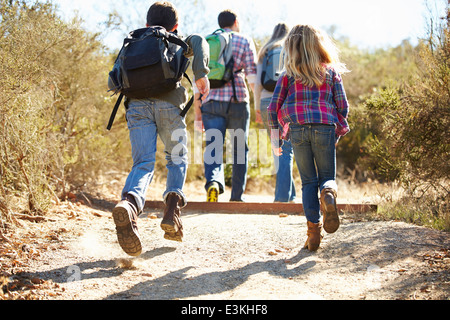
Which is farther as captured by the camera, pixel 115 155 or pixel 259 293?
pixel 115 155

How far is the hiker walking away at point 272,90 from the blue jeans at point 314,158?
6.90 feet

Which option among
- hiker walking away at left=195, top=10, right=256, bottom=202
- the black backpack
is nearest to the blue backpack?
hiker walking away at left=195, top=10, right=256, bottom=202

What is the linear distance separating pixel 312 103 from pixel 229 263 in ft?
4.41

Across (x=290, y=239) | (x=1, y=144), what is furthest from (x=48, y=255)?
(x=290, y=239)

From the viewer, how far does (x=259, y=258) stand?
151 inches

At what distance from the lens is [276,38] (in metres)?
6.18

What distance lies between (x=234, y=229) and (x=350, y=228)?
1.03 metres

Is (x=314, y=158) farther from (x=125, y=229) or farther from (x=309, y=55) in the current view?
(x=125, y=229)

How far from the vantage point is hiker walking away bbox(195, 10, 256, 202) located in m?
6.04

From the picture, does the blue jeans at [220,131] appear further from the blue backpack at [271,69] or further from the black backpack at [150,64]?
the black backpack at [150,64]

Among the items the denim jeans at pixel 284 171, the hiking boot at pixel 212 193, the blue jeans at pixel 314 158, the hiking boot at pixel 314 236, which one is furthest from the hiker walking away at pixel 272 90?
the hiking boot at pixel 314 236

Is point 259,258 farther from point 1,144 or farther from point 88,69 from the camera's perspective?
point 88,69

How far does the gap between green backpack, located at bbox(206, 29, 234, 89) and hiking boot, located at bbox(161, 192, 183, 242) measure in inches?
93.6

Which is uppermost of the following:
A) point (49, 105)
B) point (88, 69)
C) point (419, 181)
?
point (88, 69)
